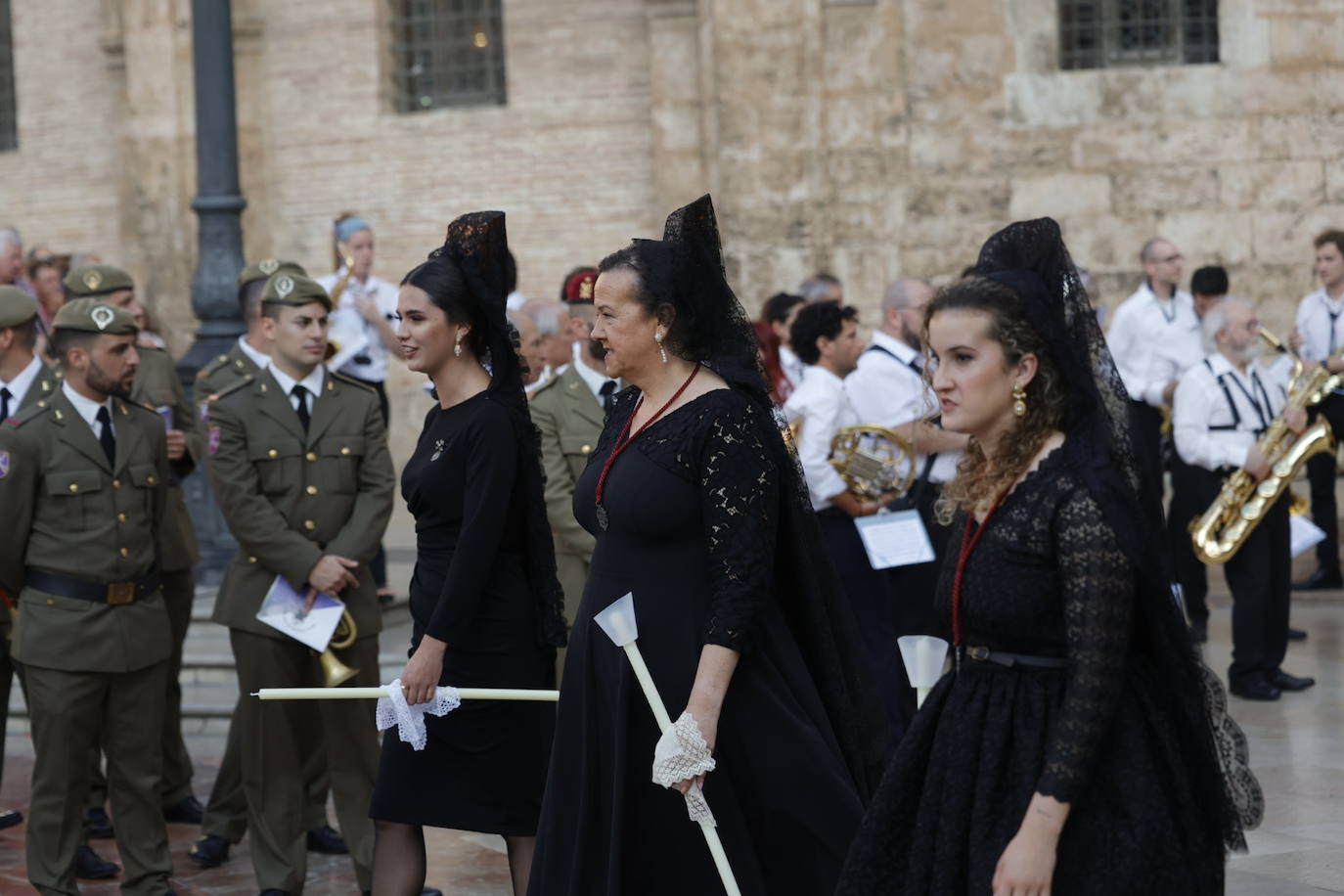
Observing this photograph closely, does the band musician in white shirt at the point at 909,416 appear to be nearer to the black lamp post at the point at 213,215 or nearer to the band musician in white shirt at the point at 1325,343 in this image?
the band musician in white shirt at the point at 1325,343

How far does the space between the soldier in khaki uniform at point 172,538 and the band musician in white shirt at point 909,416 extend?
9.83 ft

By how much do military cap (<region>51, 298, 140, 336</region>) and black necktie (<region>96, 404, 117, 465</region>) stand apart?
30cm

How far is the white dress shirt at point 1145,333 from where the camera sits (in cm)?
1202

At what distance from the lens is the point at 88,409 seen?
662 cm

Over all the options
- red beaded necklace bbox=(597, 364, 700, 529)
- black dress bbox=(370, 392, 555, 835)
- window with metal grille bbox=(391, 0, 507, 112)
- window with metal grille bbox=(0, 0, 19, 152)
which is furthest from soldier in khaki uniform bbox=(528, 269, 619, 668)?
window with metal grille bbox=(0, 0, 19, 152)

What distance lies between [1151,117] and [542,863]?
445 inches

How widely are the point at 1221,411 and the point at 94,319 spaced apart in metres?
5.82

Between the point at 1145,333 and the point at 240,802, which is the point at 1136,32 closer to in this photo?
the point at 1145,333

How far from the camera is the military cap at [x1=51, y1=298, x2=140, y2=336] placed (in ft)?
21.4

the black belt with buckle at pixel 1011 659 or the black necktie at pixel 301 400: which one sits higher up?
the black necktie at pixel 301 400

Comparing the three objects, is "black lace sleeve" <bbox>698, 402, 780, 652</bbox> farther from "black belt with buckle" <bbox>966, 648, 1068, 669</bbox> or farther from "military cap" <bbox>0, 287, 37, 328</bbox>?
"military cap" <bbox>0, 287, 37, 328</bbox>

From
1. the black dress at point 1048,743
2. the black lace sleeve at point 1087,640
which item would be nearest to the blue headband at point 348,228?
the black dress at point 1048,743

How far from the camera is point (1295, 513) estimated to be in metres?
10.8

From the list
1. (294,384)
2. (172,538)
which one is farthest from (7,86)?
(294,384)
